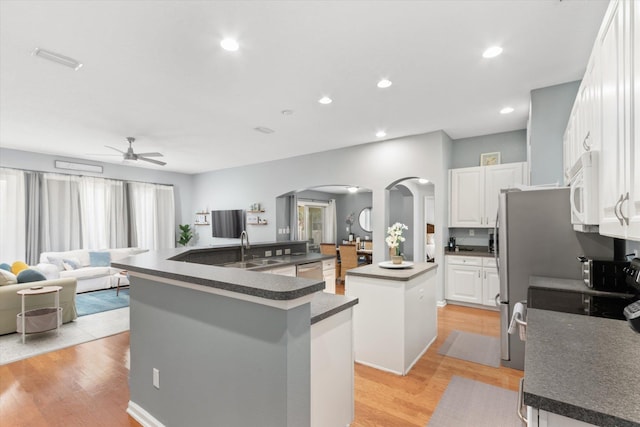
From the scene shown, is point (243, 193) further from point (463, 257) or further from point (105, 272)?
point (463, 257)

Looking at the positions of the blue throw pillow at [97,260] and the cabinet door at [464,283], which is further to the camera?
the blue throw pillow at [97,260]

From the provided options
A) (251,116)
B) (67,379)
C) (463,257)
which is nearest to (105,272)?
(67,379)

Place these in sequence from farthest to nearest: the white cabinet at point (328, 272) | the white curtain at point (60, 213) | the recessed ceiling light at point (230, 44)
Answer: the white curtain at point (60, 213)
the white cabinet at point (328, 272)
the recessed ceiling light at point (230, 44)

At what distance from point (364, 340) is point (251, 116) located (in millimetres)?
3216

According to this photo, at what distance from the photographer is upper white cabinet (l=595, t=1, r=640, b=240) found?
106 cm

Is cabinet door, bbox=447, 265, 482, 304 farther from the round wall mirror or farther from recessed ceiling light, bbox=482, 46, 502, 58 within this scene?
the round wall mirror

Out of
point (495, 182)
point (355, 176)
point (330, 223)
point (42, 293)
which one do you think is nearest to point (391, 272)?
point (495, 182)

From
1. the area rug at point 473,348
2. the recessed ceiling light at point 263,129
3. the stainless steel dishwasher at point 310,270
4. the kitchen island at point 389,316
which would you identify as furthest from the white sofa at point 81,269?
the area rug at point 473,348

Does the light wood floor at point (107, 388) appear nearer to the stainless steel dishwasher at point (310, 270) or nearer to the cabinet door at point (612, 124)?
the stainless steel dishwasher at point (310, 270)

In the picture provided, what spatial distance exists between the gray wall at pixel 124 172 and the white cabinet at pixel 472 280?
7.21 meters

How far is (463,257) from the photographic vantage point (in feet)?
16.1

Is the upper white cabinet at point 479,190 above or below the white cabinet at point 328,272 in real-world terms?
above

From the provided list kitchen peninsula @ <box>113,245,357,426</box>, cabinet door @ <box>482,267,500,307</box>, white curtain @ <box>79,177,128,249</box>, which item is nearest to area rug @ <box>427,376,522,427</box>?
kitchen peninsula @ <box>113,245,357,426</box>

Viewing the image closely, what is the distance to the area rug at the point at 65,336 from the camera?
A: 131 inches
